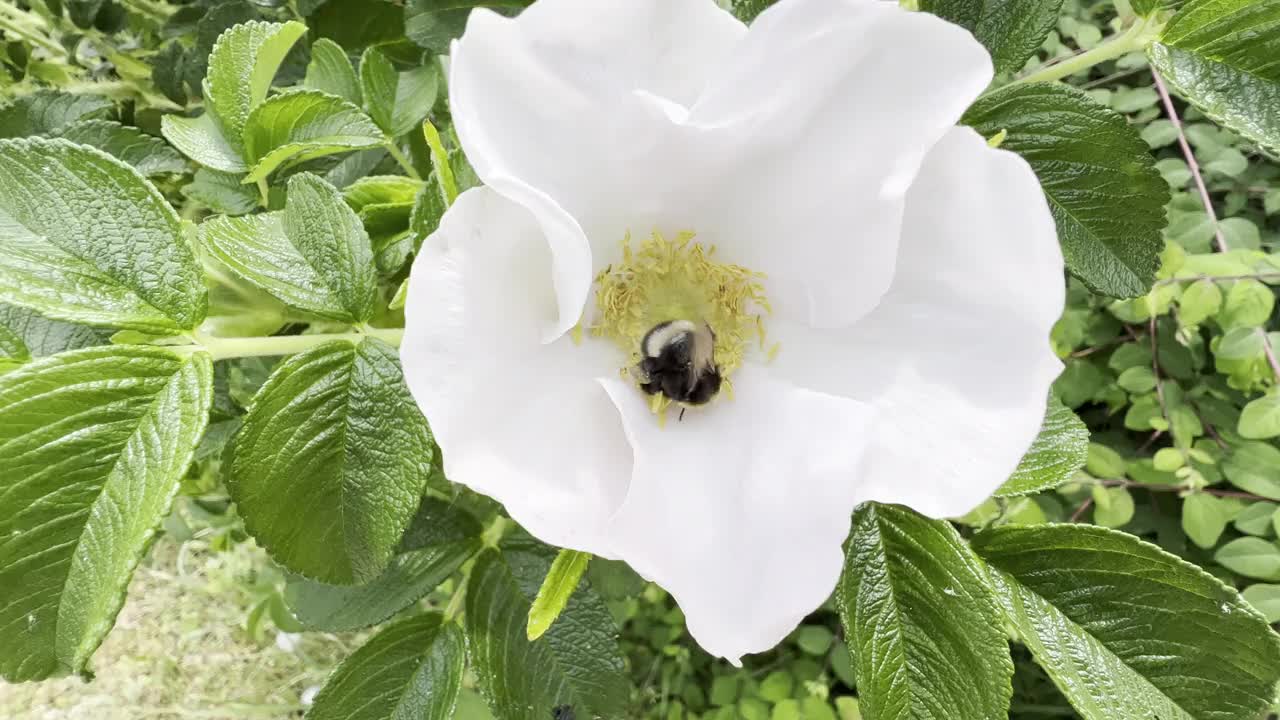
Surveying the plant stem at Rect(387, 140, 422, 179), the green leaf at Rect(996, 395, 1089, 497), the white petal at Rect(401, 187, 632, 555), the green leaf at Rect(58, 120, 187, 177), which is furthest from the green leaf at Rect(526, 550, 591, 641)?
the green leaf at Rect(58, 120, 187, 177)

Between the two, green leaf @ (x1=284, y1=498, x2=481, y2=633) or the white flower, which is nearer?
the white flower

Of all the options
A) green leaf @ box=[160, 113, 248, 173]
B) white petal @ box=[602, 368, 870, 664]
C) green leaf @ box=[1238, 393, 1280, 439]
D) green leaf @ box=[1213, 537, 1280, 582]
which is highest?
green leaf @ box=[160, 113, 248, 173]

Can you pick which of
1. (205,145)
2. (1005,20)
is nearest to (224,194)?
(205,145)

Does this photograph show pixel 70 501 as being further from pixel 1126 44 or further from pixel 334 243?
pixel 1126 44

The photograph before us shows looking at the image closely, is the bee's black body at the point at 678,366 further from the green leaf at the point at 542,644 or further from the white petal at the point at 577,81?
the green leaf at the point at 542,644

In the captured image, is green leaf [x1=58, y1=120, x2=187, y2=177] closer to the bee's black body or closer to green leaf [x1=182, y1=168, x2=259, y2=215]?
green leaf [x1=182, y1=168, x2=259, y2=215]

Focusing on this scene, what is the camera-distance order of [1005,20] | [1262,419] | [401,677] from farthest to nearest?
[1262,419], [401,677], [1005,20]

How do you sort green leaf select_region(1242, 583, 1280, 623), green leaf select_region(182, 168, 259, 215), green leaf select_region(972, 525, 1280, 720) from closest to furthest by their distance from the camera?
green leaf select_region(972, 525, 1280, 720) < green leaf select_region(182, 168, 259, 215) < green leaf select_region(1242, 583, 1280, 623)
